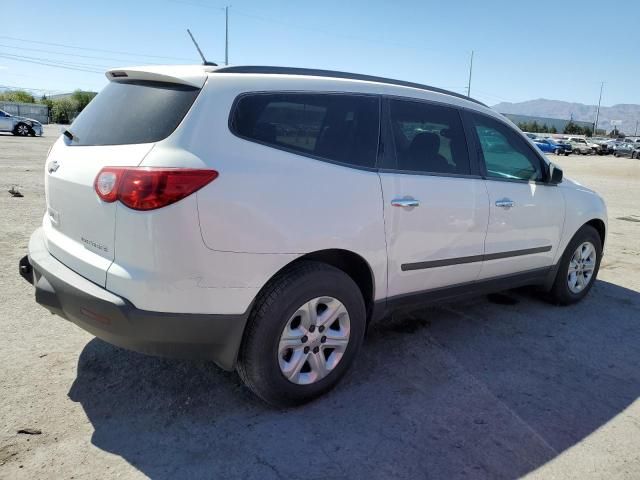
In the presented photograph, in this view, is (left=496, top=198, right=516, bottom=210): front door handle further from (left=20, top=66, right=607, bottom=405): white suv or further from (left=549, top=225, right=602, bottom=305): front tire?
(left=549, top=225, right=602, bottom=305): front tire

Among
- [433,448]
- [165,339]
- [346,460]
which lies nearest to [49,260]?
[165,339]

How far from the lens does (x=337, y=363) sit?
10.2 feet

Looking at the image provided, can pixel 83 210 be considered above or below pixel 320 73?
below

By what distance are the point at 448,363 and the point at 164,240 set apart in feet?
7.40

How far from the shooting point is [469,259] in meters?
3.85

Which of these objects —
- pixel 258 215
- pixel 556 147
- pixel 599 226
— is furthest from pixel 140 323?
pixel 556 147

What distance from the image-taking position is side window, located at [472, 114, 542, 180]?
13.2 feet

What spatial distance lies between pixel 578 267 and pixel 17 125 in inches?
1160

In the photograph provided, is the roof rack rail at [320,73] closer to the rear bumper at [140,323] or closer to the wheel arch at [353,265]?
the wheel arch at [353,265]

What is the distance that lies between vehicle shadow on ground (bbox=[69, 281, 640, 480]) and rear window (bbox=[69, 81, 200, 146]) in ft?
4.84

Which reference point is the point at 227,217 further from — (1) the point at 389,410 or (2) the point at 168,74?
(1) the point at 389,410

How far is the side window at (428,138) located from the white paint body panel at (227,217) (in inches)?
4.7

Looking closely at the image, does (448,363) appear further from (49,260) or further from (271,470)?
(49,260)

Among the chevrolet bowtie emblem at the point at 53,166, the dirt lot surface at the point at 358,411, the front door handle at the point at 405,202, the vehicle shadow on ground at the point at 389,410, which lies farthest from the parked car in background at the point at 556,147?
the chevrolet bowtie emblem at the point at 53,166
